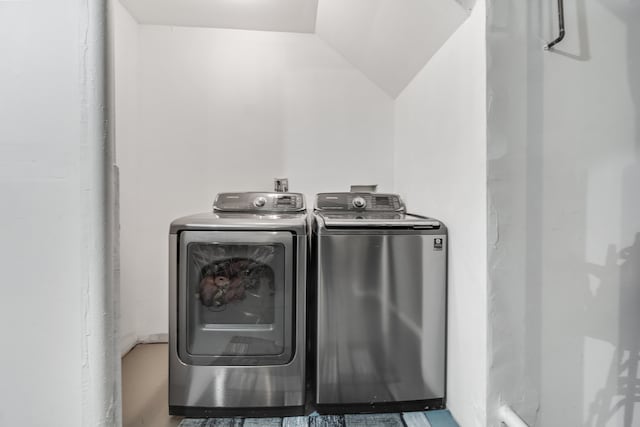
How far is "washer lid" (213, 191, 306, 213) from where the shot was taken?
2002 millimetres

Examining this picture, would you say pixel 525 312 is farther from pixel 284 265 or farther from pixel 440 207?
pixel 284 265

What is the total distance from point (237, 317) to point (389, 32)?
1736 mm

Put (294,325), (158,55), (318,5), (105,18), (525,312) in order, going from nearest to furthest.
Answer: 1. (105,18)
2. (525,312)
3. (294,325)
4. (318,5)
5. (158,55)

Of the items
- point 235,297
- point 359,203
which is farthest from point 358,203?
point 235,297

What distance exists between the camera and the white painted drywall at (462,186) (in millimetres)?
1194

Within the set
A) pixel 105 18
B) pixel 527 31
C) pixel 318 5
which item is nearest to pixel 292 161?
pixel 318 5

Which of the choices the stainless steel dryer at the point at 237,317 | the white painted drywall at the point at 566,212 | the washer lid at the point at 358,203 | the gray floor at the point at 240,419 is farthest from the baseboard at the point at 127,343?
the white painted drywall at the point at 566,212

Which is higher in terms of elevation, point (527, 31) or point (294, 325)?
point (527, 31)

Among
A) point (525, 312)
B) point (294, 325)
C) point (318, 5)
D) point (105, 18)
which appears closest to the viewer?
point (105, 18)

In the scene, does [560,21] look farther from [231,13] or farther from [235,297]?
[231,13]

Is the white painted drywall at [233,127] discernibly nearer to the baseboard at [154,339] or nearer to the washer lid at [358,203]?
the baseboard at [154,339]

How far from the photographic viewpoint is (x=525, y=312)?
46.0 inches

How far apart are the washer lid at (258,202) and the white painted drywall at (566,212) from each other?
3.94 feet

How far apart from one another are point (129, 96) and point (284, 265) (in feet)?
5.49
